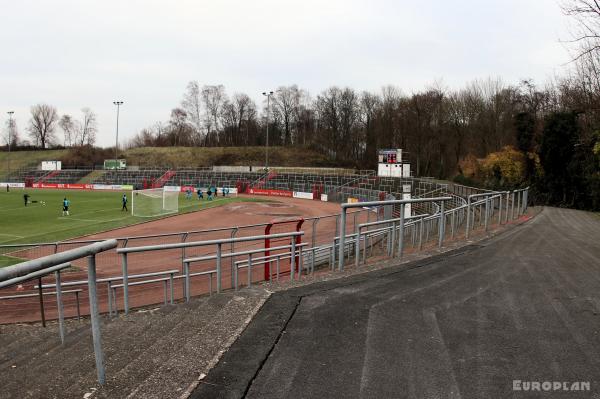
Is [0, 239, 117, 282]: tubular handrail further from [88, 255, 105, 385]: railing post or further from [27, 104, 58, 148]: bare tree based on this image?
[27, 104, 58, 148]: bare tree

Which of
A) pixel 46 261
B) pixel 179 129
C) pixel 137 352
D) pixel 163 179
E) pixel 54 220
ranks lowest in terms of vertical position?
pixel 54 220

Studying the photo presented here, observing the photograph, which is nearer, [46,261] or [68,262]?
[46,261]

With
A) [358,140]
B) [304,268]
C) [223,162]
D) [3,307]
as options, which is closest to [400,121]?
[358,140]

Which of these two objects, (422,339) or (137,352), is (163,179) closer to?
(137,352)

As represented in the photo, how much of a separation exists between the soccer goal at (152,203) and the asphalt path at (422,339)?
1276 inches

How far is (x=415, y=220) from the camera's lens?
11492mm

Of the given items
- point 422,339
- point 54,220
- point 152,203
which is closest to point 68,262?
point 422,339

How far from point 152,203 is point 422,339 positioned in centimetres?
3576

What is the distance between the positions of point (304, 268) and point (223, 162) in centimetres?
9486

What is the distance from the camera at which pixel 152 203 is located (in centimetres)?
3762

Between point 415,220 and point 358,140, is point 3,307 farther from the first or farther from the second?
point 358,140

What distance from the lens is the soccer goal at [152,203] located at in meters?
36.9

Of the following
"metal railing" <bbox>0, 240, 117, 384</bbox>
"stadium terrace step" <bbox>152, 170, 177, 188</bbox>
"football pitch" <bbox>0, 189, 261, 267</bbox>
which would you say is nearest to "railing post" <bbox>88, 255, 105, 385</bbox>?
"metal railing" <bbox>0, 240, 117, 384</bbox>

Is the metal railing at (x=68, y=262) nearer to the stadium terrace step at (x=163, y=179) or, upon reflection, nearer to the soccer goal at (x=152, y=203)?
the soccer goal at (x=152, y=203)
